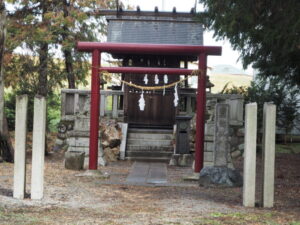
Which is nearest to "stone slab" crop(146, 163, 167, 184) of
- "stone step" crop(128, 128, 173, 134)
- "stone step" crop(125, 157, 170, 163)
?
"stone step" crop(125, 157, 170, 163)

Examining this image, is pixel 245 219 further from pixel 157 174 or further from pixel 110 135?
pixel 110 135

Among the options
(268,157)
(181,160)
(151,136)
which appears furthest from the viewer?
(151,136)

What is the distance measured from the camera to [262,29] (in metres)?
10.2

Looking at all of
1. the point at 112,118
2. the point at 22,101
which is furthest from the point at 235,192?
the point at 112,118

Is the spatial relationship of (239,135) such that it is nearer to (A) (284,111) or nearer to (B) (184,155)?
(B) (184,155)

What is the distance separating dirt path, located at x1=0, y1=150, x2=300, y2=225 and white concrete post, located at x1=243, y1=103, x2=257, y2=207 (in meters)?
0.26

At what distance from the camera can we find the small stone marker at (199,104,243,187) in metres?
9.55

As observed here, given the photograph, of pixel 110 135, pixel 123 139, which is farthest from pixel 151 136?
pixel 110 135

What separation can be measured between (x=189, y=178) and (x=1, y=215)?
5.40 m

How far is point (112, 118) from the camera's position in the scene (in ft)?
56.4

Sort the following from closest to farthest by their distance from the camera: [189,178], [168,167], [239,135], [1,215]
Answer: [1,215] < [189,178] < [168,167] < [239,135]

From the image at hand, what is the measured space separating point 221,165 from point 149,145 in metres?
6.28

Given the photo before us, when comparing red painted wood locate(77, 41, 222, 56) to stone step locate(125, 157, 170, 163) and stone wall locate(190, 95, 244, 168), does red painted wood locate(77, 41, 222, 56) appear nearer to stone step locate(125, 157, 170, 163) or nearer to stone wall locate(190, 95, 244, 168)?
stone wall locate(190, 95, 244, 168)

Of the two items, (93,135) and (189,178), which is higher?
(93,135)
